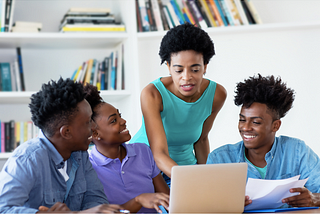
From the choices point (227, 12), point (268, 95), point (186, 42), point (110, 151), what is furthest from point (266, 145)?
point (227, 12)

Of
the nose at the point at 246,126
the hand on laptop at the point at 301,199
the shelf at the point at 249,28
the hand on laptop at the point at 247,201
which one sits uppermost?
the shelf at the point at 249,28

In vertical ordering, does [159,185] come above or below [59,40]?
below

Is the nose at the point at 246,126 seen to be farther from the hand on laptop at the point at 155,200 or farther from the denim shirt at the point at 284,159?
the hand on laptop at the point at 155,200

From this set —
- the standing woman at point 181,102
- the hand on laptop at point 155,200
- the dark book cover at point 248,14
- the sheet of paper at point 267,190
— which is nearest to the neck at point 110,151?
Answer: the standing woman at point 181,102

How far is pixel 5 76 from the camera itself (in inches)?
97.8

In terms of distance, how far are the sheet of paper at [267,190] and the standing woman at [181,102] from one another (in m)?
0.39

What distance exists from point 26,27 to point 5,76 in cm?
39

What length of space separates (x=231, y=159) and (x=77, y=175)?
0.70m

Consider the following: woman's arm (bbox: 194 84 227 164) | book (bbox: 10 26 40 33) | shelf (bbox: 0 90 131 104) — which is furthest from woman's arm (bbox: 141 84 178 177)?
book (bbox: 10 26 40 33)

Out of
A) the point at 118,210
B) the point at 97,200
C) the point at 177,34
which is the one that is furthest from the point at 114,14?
the point at 118,210

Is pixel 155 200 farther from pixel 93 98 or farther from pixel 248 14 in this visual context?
pixel 248 14

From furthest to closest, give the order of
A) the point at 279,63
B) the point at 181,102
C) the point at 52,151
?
the point at 279,63
the point at 181,102
the point at 52,151

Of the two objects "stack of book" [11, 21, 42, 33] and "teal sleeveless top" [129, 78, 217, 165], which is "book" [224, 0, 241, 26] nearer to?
"teal sleeveless top" [129, 78, 217, 165]

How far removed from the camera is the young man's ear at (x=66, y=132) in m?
1.28
